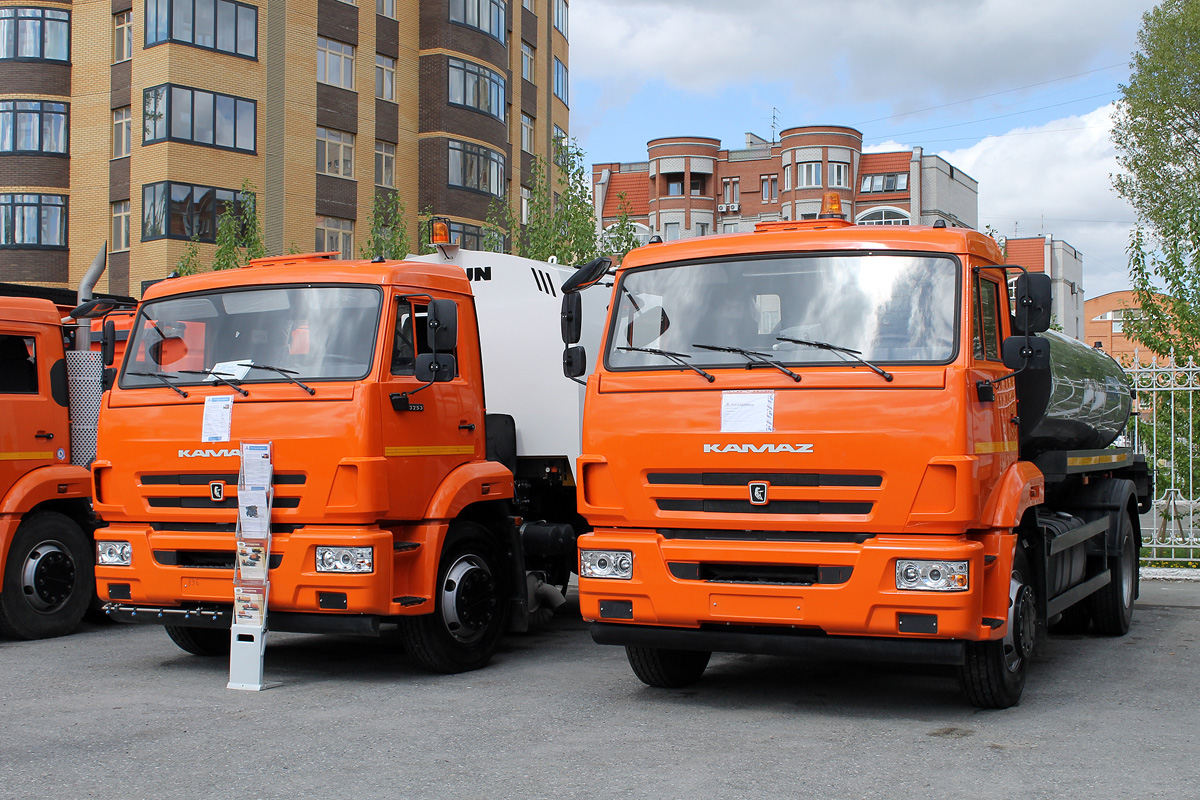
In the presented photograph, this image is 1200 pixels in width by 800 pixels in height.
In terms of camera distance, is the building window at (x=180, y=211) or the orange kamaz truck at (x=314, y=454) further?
the building window at (x=180, y=211)

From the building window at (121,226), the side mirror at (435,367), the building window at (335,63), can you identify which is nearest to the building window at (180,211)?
the building window at (121,226)

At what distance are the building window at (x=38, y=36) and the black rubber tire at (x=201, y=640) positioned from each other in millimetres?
28723

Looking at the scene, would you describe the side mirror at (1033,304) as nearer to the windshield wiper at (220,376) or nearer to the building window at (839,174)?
the windshield wiper at (220,376)

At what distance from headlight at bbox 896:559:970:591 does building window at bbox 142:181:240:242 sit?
2697 centimetres

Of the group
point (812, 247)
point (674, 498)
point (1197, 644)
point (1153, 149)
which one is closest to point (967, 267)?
point (812, 247)

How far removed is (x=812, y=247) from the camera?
707 centimetres

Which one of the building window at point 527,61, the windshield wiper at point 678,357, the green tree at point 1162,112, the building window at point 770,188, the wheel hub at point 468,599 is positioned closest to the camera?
the windshield wiper at point 678,357

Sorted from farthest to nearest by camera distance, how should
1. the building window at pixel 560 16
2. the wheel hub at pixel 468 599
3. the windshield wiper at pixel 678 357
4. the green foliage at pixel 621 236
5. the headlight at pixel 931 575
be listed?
the building window at pixel 560 16, the green foliage at pixel 621 236, the wheel hub at pixel 468 599, the windshield wiper at pixel 678 357, the headlight at pixel 931 575

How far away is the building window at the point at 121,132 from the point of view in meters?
32.0

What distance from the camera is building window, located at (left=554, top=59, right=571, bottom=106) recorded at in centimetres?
4853

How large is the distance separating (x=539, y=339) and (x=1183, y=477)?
8021 millimetres

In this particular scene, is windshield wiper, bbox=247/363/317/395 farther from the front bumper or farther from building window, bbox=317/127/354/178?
building window, bbox=317/127/354/178

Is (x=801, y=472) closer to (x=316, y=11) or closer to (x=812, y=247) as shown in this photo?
(x=812, y=247)

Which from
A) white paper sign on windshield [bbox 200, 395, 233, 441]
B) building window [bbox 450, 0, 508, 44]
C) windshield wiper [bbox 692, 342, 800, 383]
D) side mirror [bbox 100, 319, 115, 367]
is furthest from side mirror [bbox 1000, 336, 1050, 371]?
building window [bbox 450, 0, 508, 44]
